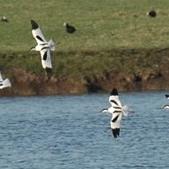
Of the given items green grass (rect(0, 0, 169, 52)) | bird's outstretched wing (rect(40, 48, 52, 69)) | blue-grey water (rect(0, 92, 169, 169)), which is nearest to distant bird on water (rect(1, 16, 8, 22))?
green grass (rect(0, 0, 169, 52))

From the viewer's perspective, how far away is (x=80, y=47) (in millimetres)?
69250

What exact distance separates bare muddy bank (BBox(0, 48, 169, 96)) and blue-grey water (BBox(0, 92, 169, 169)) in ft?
3.82

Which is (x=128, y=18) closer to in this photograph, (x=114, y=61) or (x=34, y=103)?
(x=114, y=61)

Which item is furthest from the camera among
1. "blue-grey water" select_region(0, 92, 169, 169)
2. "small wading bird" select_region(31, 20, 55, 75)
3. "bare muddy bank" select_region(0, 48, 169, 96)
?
"bare muddy bank" select_region(0, 48, 169, 96)

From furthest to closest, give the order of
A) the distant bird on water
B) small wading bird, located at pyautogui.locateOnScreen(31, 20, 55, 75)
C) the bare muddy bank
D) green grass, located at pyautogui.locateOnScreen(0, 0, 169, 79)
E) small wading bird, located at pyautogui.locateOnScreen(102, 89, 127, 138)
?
the distant bird on water < green grass, located at pyautogui.locateOnScreen(0, 0, 169, 79) < the bare muddy bank < small wading bird, located at pyautogui.locateOnScreen(31, 20, 55, 75) < small wading bird, located at pyautogui.locateOnScreen(102, 89, 127, 138)

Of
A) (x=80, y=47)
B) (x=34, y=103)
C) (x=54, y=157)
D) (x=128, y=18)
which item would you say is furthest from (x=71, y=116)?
(x=128, y=18)

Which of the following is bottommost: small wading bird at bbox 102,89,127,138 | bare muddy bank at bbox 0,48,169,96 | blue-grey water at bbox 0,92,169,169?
blue-grey water at bbox 0,92,169,169

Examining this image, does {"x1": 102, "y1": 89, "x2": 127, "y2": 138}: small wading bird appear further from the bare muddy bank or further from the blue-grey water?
the bare muddy bank

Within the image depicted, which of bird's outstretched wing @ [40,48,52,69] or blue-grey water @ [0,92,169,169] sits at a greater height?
bird's outstretched wing @ [40,48,52,69]

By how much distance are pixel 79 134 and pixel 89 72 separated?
14835mm

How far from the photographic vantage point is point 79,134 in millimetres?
50906

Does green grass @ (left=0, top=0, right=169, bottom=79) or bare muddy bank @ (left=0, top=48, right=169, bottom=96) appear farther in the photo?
green grass @ (left=0, top=0, right=169, bottom=79)

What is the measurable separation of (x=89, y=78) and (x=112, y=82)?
109cm

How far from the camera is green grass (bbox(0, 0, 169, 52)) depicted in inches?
2773
